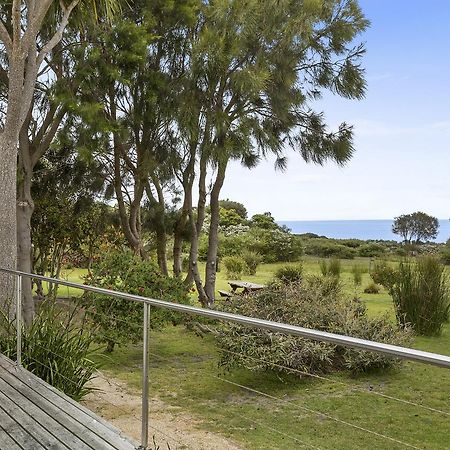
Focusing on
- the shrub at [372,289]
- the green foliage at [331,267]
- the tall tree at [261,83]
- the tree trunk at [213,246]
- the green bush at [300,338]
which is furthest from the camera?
the shrub at [372,289]

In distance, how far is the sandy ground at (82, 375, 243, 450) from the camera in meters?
4.08

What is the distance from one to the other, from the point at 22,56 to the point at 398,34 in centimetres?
1126

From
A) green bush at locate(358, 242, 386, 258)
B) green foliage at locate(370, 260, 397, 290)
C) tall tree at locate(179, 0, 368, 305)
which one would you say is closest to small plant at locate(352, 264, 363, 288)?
green foliage at locate(370, 260, 397, 290)

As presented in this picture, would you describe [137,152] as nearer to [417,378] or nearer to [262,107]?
[262,107]

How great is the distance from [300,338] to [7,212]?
3.31 metres

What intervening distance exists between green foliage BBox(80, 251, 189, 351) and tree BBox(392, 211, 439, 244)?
26651 mm

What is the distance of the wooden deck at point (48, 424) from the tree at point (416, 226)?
3056 cm

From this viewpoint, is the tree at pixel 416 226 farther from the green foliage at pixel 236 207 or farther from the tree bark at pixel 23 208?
the tree bark at pixel 23 208

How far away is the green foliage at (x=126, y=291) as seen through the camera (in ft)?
21.0

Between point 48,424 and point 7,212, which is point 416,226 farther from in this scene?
point 48,424

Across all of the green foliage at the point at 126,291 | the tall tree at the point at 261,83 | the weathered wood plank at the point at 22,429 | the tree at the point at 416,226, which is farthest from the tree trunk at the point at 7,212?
the tree at the point at 416,226

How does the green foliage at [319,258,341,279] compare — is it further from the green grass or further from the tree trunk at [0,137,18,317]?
the tree trunk at [0,137,18,317]

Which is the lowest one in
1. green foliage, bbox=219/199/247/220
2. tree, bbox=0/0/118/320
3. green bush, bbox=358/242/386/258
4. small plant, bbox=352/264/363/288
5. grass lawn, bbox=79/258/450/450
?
grass lawn, bbox=79/258/450/450

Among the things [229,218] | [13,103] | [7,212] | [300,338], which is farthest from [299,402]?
[229,218]
